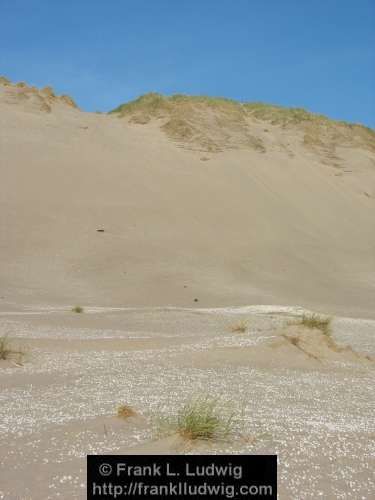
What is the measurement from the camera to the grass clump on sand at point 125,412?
3.54 m

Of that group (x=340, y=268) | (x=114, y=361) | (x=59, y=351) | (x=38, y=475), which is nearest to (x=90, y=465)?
(x=38, y=475)

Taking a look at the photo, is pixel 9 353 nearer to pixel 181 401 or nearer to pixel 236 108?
pixel 181 401

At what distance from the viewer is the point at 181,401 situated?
4152 mm

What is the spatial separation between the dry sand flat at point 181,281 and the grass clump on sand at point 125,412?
0.23 ft

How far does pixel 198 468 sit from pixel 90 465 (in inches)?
20.1

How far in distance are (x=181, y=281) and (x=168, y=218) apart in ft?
22.6

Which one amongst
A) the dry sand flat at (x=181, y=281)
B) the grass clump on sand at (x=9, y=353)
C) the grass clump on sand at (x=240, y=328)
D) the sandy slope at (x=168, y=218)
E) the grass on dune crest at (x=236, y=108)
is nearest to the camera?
the dry sand flat at (x=181, y=281)

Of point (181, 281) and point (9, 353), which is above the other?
point (181, 281)

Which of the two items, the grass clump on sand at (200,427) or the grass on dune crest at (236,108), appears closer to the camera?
the grass clump on sand at (200,427)

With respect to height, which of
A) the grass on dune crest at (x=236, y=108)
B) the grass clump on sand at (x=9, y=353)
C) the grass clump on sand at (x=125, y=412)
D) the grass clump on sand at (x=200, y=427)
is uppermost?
the grass on dune crest at (x=236, y=108)

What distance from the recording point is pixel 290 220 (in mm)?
26922

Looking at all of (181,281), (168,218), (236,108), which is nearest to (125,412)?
(181,281)

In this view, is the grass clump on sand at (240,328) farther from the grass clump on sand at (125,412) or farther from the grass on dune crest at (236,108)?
the grass on dune crest at (236,108)

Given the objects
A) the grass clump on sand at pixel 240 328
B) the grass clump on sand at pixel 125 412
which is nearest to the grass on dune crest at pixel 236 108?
the grass clump on sand at pixel 240 328
